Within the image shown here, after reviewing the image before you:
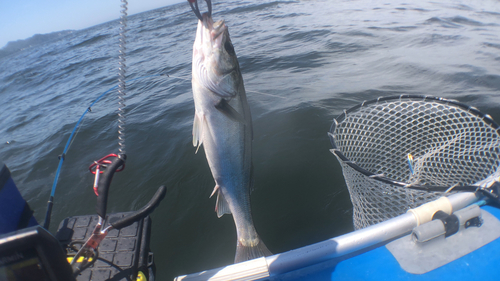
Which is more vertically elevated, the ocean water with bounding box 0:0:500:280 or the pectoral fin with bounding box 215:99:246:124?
the pectoral fin with bounding box 215:99:246:124

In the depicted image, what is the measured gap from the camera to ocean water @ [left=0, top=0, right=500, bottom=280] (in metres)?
3.57

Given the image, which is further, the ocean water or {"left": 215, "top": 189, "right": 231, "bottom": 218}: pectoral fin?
the ocean water

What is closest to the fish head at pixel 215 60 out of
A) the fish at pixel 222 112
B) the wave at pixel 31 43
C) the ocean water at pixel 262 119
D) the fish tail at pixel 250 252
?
the fish at pixel 222 112

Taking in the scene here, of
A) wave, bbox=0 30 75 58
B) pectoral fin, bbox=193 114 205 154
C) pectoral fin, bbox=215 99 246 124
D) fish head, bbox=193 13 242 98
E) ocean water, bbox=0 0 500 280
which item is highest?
wave, bbox=0 30 75 58

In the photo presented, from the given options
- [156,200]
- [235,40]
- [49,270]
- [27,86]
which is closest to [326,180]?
[156,200]

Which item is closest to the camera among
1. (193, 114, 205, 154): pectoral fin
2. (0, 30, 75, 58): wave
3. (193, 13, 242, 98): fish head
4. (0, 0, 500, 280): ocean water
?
(193, 13, 242, 98): fish head

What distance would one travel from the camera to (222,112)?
1919mm

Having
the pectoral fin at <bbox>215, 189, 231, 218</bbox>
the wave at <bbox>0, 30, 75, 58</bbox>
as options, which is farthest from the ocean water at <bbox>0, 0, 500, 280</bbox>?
the wave at <bbox>0, 30, 75, 58</bbox>

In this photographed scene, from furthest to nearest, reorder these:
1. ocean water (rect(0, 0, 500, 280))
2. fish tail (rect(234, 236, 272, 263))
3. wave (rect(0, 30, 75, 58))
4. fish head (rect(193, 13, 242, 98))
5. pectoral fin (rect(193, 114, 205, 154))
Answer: wave (rect(0, 30, 75, 58)) → ocean water (rect(0, 0, 500, 280)) → fish tail (rect(234, 236, 272, 263)) → pectoral fin (rect(193, 114, 205, 154)) → fish head (rect(193, 13, 242, 98))

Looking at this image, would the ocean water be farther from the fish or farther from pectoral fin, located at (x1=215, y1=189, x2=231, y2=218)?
the fish

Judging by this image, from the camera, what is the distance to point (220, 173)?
210 centimetres

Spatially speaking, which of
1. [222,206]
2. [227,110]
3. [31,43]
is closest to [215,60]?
[227,110]

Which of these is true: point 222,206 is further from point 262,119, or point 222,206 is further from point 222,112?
point 262,119

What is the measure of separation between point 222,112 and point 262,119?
13.0 ft
